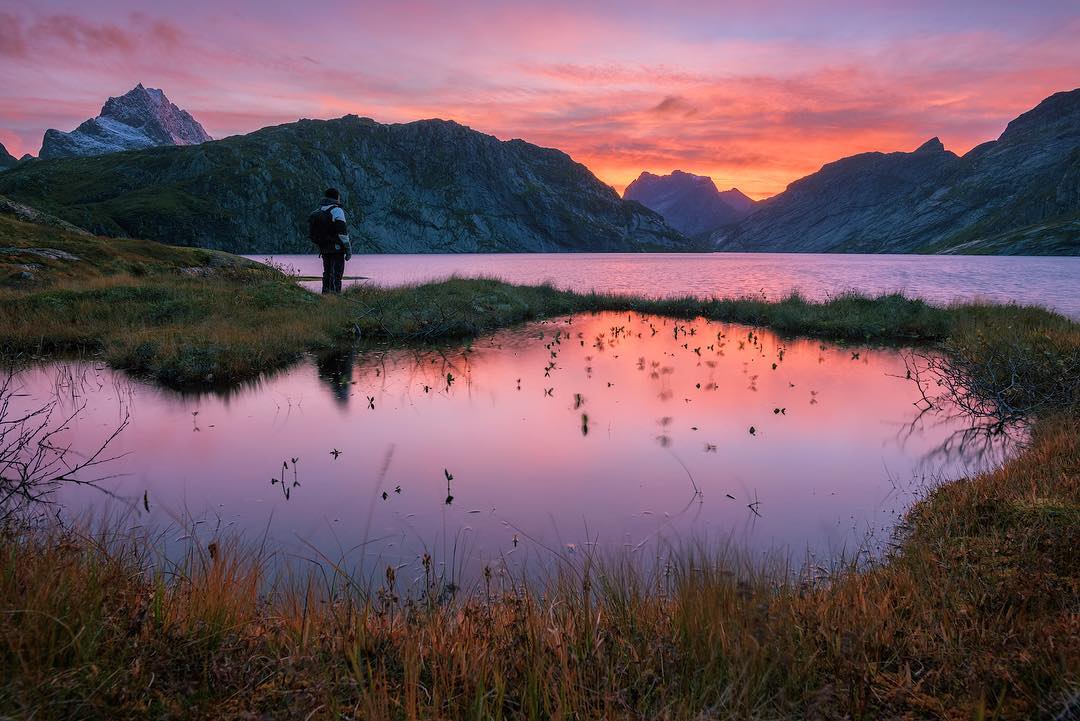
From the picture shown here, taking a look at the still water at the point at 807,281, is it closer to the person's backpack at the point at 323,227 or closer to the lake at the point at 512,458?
the person's backpack at the point at 323,227

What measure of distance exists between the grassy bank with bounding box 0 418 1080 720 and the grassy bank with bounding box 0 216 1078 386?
1094cm

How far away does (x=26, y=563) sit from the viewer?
3.62 m

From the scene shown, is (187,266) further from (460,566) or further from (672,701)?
(672,701)

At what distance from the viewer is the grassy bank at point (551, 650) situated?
2764 mm

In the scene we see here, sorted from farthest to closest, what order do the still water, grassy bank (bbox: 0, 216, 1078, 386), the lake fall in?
the still water
grassy bank (bbox: 0, 216, 1078, 386)
the lake

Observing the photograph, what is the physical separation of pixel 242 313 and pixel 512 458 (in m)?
14.8

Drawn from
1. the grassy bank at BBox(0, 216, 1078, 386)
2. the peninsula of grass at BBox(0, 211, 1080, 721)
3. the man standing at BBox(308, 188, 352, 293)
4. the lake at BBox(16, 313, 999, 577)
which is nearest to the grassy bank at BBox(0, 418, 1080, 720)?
the peninsula of grass at BBox(0, 211, 1080, 721)

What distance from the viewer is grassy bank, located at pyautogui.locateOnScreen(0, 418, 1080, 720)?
109 inches

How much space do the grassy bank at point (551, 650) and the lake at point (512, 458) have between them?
73.7 inches

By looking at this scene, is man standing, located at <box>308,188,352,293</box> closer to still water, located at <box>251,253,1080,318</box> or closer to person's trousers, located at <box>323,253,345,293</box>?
person's trousers, located at <box>323,253,345,293</box>

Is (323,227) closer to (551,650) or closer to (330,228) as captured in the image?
(330,228)

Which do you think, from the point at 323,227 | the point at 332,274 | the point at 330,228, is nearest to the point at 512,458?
the point at 330,228

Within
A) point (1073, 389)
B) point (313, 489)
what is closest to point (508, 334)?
point (313, 489)

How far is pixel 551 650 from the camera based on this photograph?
11.2 feet
